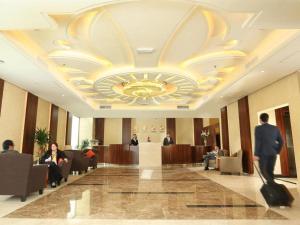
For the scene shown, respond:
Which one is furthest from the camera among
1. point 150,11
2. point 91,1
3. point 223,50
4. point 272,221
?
point 223,50

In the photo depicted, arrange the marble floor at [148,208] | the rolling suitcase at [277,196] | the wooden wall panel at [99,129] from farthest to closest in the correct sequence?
1. the wooden wall panel at [99,129]
2. the rolling suitcase at [277,196]
3. the marble floor at [148,208]

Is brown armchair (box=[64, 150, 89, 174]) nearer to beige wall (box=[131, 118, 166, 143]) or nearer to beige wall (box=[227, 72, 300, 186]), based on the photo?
beige wall (box=[227, 72, 300, 186])

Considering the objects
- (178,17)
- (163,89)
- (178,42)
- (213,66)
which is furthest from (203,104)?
(178,17)

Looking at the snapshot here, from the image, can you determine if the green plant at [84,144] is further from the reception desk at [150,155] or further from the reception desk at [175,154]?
the reception desk at [175,154]

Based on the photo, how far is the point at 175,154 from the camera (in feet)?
39.7

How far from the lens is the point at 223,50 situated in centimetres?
561

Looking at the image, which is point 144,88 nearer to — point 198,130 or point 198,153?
point 198,153

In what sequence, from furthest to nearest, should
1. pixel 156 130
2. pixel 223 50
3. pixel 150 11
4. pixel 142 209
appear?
pixel 156 130
pixel 223 50
pixel 150 11
pixel 142 209

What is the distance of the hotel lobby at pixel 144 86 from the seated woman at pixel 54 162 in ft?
0.08

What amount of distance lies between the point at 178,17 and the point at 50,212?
3.79 m

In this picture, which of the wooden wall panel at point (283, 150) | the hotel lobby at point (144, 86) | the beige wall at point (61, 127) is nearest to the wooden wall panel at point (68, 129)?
the beige wall at point (61, 127)

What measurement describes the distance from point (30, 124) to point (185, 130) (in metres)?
9.87

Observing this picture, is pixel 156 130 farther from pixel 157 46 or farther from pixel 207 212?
pixel 207 212

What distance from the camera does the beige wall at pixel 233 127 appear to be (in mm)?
8953
